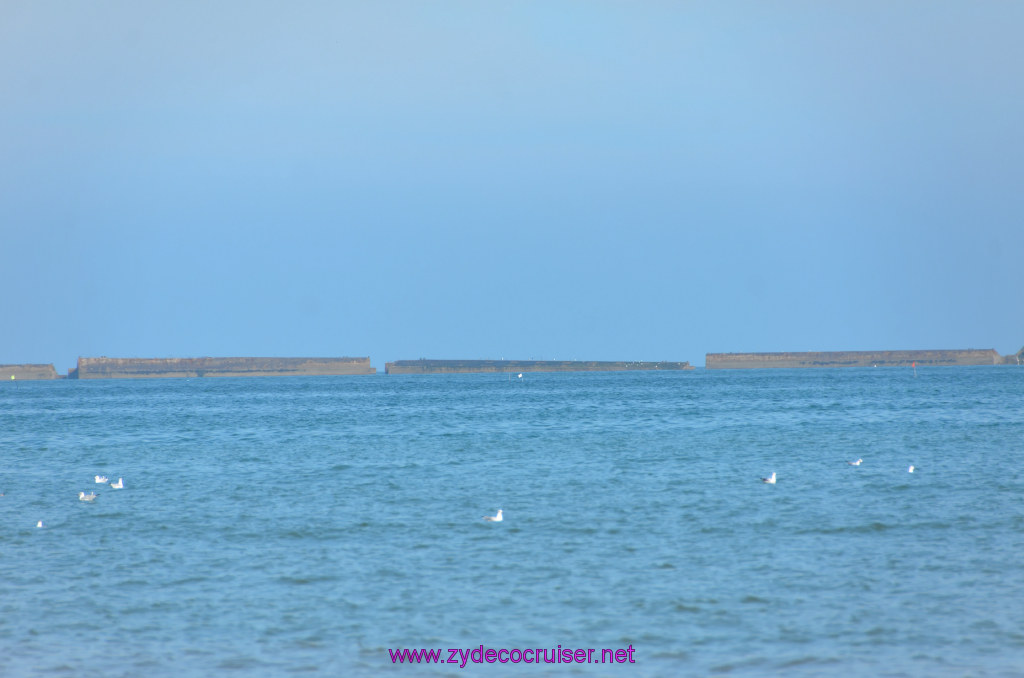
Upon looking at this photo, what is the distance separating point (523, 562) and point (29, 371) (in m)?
184

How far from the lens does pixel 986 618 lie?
434 inches

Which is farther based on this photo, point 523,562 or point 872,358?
point 872,358

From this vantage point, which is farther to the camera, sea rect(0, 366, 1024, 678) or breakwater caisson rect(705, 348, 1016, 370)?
breakwater caisson rect(705, 348, 1016, 370)

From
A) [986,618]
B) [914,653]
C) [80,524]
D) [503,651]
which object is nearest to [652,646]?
[503,651]

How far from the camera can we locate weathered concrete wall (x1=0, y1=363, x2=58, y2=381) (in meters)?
174

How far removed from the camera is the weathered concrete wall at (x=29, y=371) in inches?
6870

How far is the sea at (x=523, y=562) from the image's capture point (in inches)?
400

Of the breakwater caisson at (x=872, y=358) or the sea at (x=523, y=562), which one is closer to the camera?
the sea at (x=523, y=562)

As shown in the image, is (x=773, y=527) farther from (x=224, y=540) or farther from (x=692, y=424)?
(x=692, y=424)

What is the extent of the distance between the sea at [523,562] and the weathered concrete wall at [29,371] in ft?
521

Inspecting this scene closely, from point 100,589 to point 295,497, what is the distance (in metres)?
8.13

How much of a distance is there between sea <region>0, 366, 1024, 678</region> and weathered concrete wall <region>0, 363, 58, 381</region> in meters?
159

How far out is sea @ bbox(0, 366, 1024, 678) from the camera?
1017 cm

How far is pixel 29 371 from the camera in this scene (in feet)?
577
